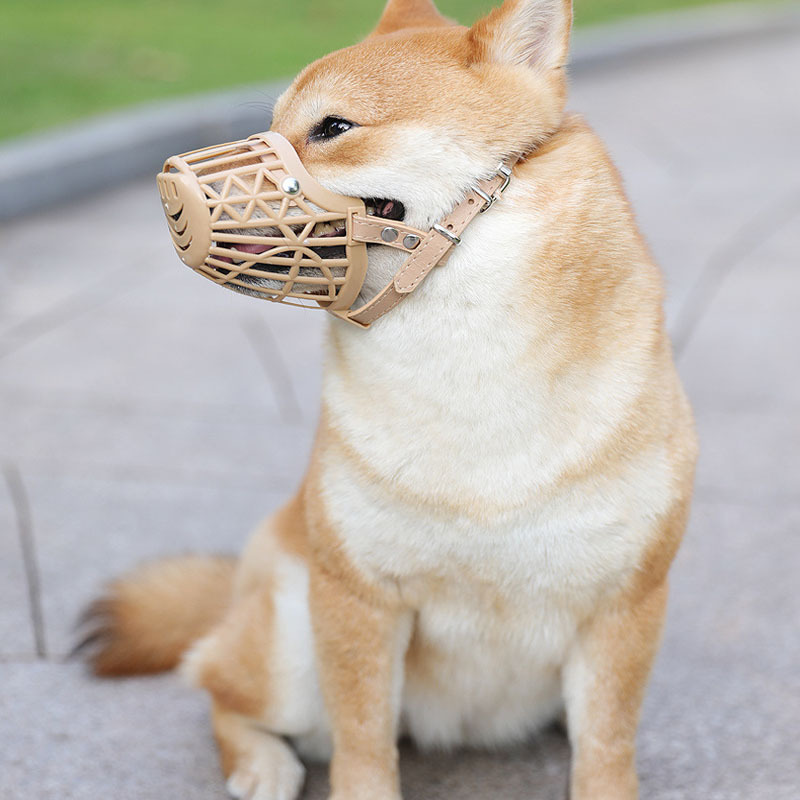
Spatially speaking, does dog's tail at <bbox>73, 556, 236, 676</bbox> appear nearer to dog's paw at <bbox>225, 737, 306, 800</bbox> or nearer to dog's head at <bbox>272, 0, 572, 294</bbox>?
dog's paw at <bbox>225, 737, 306, 800</bbox>

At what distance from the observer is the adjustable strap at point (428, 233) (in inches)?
78.7

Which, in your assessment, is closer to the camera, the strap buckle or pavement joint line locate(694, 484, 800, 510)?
the strap buckle

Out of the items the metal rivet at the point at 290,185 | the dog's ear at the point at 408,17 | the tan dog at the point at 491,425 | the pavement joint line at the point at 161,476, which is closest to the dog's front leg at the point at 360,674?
the tan dog at the point at 491,425

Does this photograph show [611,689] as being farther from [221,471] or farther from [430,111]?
[221,471]

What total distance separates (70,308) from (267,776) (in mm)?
3372

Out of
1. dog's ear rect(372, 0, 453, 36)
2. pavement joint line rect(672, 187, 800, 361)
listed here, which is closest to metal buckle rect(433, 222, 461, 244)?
dog's ear rect(372, 0, 453, 36)

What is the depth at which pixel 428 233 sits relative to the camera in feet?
6.59

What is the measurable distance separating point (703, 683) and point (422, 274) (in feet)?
5.00

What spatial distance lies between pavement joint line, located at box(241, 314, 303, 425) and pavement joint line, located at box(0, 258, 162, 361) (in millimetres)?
736

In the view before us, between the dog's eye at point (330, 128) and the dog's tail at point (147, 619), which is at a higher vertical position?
the dog's eye at point (330, 128)

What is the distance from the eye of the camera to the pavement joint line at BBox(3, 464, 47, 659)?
312cm

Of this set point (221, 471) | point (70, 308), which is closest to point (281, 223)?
point (221, 471)

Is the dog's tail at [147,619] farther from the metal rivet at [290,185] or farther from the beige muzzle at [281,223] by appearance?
the metal rivet at [290,185]

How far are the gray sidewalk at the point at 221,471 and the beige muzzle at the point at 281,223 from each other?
1.24 m
